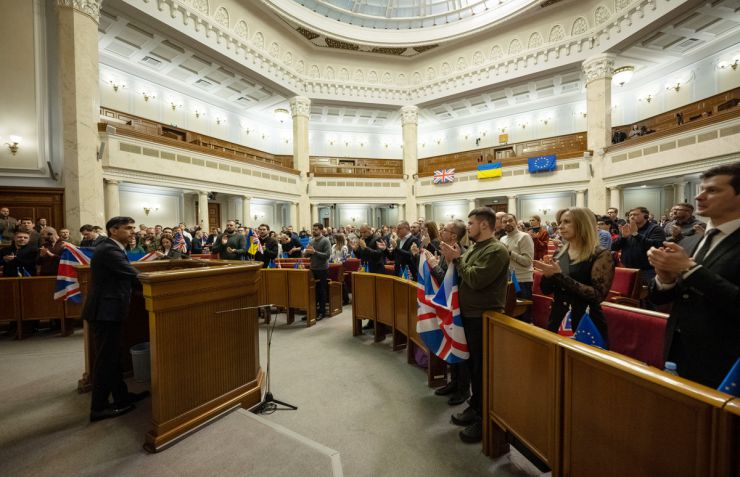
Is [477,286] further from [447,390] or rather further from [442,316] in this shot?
[447,390]

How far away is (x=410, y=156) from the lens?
59.7ft

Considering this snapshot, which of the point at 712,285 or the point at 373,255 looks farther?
the point at 373,255

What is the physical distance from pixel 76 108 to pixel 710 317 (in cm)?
1197

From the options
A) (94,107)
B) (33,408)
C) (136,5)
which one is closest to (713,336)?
(33,408)

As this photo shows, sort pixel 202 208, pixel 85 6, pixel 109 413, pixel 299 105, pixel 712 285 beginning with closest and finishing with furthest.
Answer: pixel 712 285 → pixel 109 413 → pixel 85 6 → pixel 202 208 → pixel 299 105

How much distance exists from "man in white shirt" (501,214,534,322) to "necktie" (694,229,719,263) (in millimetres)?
2196

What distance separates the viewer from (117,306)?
2678 mm

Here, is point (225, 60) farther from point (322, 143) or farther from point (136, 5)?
point (322, 143)

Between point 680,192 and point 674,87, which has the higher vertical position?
point 674,87

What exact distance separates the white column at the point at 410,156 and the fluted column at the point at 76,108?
13589 millimetres

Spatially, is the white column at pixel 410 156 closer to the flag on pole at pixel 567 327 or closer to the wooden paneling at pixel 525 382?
the flag on pole at pixel 567 327

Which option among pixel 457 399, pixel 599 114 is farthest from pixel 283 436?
pixel 599 114

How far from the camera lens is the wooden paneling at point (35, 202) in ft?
26.1

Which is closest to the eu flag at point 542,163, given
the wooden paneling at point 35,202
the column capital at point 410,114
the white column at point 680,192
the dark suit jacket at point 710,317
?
the white column at point 680,192
